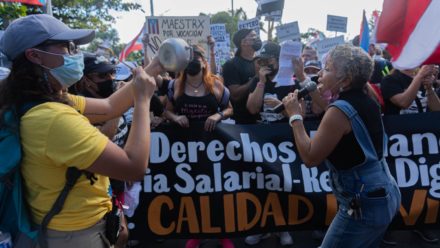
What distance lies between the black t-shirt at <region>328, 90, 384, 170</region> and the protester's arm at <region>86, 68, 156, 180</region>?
1206 millimetres

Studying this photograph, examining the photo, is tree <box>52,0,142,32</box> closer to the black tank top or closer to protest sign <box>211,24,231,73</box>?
protest sign <box>211,24,231,73</box>

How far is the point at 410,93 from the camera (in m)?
3.89

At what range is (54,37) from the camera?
1.64 m

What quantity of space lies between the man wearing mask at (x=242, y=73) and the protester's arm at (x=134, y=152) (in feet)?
9.09

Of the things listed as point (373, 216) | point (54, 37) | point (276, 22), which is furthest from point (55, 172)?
point (276, 22)

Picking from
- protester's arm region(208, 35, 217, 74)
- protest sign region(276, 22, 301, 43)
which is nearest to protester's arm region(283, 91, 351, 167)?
protester's arm region(208, 35, 217, 74)

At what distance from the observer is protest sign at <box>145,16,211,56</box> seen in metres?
5.82

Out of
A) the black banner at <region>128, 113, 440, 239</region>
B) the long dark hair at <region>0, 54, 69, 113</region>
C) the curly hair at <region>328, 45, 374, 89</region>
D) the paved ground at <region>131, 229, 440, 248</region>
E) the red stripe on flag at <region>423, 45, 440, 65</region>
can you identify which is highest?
the long dark hair at <region>0, 54, 69, 113</region>

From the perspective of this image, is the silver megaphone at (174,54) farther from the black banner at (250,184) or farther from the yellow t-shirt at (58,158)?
the black banner at (250,184)

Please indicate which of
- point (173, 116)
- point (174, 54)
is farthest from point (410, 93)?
point (174, 54)

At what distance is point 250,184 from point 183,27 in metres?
2.92

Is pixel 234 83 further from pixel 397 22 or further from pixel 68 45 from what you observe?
pixel 68 45

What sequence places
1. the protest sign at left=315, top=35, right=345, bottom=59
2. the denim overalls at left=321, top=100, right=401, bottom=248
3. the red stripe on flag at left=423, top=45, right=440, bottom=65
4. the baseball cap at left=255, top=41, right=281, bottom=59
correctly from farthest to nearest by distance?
the protest sign at left=315, top=35, right=345, bottom=59
the baseball cap at left=255, top=41, right=281, bottom=59
the red stripe on flag at left=423, top=45, right=440, bottom=65
the denim overalls at left=321, top=100, right=401, bottom=248

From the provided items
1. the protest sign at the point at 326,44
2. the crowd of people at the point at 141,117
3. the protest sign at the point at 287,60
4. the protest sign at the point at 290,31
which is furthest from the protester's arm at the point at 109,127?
the protest sign at the point at 326,44
